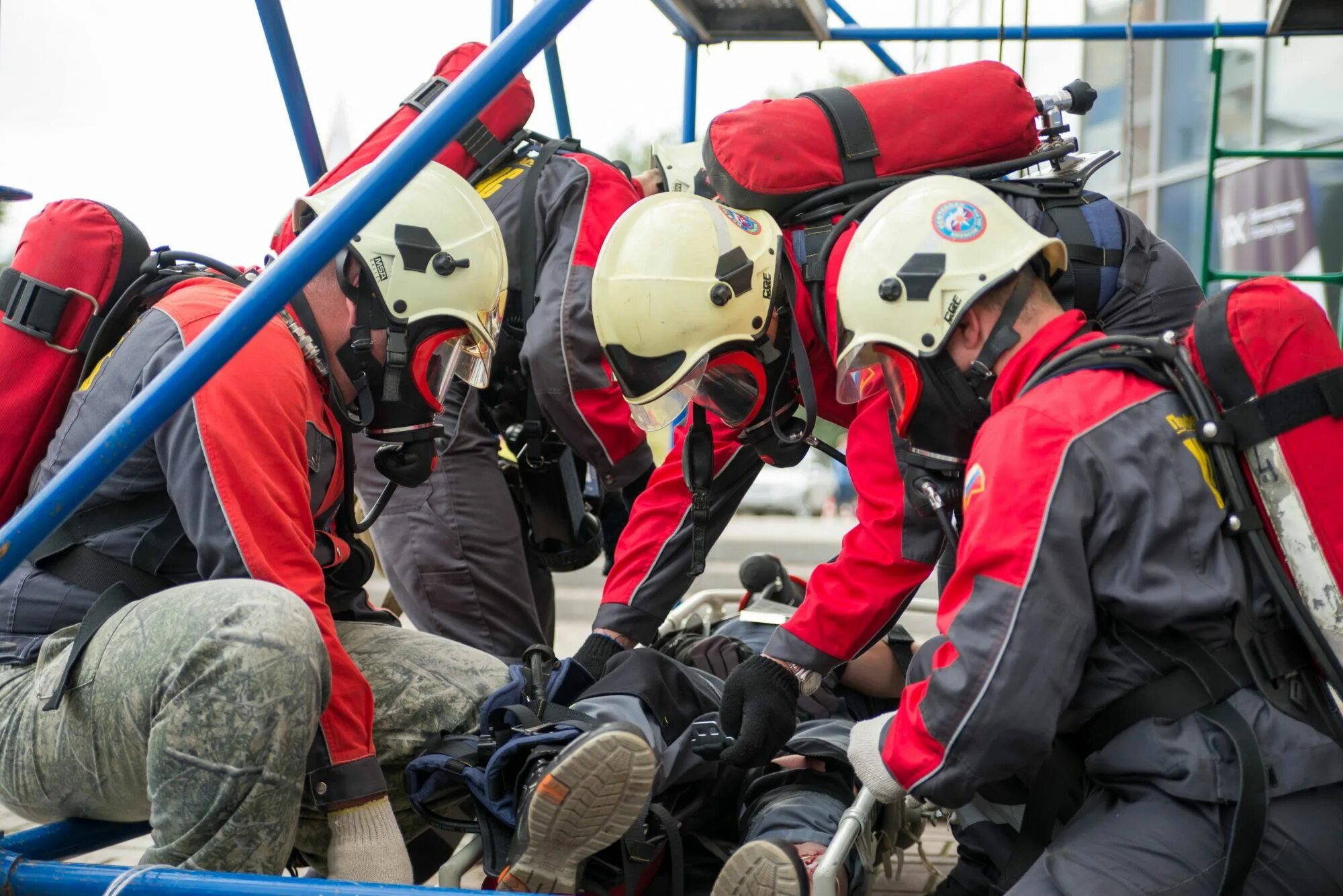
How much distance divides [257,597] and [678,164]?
215 cm

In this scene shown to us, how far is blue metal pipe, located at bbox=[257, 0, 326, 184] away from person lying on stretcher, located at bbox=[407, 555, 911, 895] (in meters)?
1.65

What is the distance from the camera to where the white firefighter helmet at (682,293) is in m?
2.77

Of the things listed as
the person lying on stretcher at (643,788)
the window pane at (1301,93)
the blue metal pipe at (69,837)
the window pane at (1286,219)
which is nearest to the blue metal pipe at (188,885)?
the blue metal pipe at (69,837)

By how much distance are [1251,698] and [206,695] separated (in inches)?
65.2

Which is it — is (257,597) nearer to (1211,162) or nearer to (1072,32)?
(1072,32)

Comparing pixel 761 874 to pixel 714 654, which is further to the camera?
pixel 714 654

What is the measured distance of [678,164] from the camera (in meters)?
3.80

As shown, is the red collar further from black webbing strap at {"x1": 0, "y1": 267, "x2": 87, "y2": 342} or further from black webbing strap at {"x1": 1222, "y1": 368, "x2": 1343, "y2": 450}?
black webbing strap at {"x1": 0, "y1": 267, "x2": 87, "y2": 342}

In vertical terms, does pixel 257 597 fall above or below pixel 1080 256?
below

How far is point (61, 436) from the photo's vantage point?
2.39 m

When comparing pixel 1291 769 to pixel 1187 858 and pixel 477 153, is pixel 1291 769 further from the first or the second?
pixel 477 153

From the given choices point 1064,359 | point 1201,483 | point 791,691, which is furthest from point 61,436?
point 1201,483

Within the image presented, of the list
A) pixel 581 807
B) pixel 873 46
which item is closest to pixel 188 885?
pixel 581 807

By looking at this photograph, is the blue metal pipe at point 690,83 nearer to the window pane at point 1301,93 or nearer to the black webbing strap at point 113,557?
the black webbing strap at point 113,557
